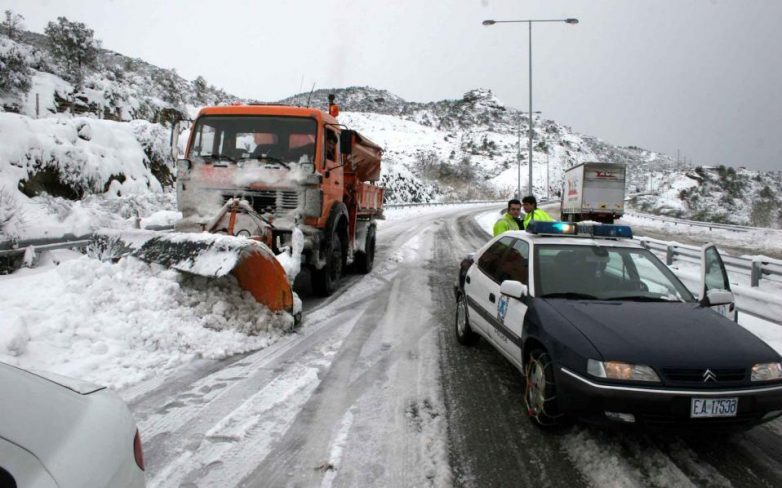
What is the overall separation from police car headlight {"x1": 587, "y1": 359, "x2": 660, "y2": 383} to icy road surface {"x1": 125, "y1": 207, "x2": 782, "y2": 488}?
0.60m

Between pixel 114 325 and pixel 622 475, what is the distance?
185 inches

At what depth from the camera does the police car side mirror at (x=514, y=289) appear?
4.11m

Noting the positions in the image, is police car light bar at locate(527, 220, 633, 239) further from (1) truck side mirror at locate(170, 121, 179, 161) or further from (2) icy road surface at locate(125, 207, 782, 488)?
(1) truck side mirror at locate(170, 121, 179, 161)

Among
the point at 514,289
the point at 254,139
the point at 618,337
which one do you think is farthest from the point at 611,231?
the point at 254,139

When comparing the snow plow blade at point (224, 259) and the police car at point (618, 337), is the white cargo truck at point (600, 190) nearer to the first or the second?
the police car at point (618, 337)

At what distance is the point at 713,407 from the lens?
307 centimetres

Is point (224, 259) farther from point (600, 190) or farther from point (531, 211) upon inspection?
point (600, 190)

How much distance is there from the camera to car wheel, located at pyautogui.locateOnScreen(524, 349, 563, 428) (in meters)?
3.50

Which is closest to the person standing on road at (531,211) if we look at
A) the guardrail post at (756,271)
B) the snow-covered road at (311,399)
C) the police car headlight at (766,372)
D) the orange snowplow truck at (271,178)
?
the snow-covered road at (311,399)

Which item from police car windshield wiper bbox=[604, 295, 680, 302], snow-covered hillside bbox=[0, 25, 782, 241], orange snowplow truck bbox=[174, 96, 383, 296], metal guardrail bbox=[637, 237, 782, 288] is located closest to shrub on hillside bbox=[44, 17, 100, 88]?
snow-covered hillside bbox=[0, 25, 782, 241]

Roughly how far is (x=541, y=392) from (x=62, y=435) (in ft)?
9.82

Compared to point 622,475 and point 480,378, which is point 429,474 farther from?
point 480,378

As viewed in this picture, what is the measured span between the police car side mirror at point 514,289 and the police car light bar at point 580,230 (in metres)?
0.90

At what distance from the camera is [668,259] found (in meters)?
13.3
